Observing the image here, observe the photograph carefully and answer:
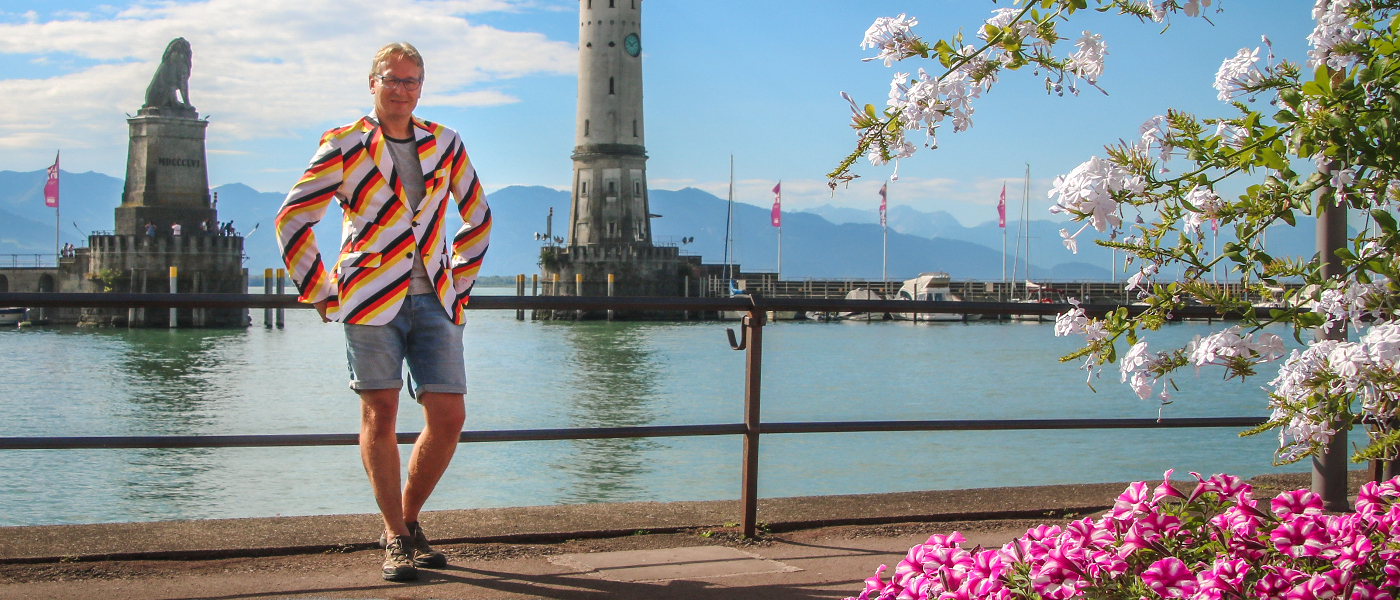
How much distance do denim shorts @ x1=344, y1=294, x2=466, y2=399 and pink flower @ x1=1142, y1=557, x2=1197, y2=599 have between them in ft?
6.59

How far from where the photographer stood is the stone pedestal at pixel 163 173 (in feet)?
222

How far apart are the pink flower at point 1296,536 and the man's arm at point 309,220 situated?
7.60 feet

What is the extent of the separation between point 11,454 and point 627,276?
2185 inches

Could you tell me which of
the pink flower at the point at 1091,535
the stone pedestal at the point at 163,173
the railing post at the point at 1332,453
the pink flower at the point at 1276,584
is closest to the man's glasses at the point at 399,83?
the pink flower at the point at 1091,535

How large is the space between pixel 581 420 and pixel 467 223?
21.8 m

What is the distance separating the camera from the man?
3.07m

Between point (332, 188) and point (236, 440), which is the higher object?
point (332, 188)

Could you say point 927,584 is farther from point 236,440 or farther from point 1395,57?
point 236,440

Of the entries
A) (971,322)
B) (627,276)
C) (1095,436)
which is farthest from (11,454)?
(971,322)

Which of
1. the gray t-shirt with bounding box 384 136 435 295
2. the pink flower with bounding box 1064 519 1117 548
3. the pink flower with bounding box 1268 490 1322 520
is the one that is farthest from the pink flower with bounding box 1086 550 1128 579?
the gray t-shirt with bounding box 384 136 435 295

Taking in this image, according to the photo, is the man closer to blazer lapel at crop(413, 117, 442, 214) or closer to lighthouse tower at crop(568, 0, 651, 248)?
blazer lapel at crop(413, 117, 442, 214)

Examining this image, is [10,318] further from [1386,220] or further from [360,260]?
[1386,220]

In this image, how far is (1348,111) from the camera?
1.57 metres

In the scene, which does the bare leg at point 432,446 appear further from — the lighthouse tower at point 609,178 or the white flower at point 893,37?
the lighthouse tower at point 609,178
